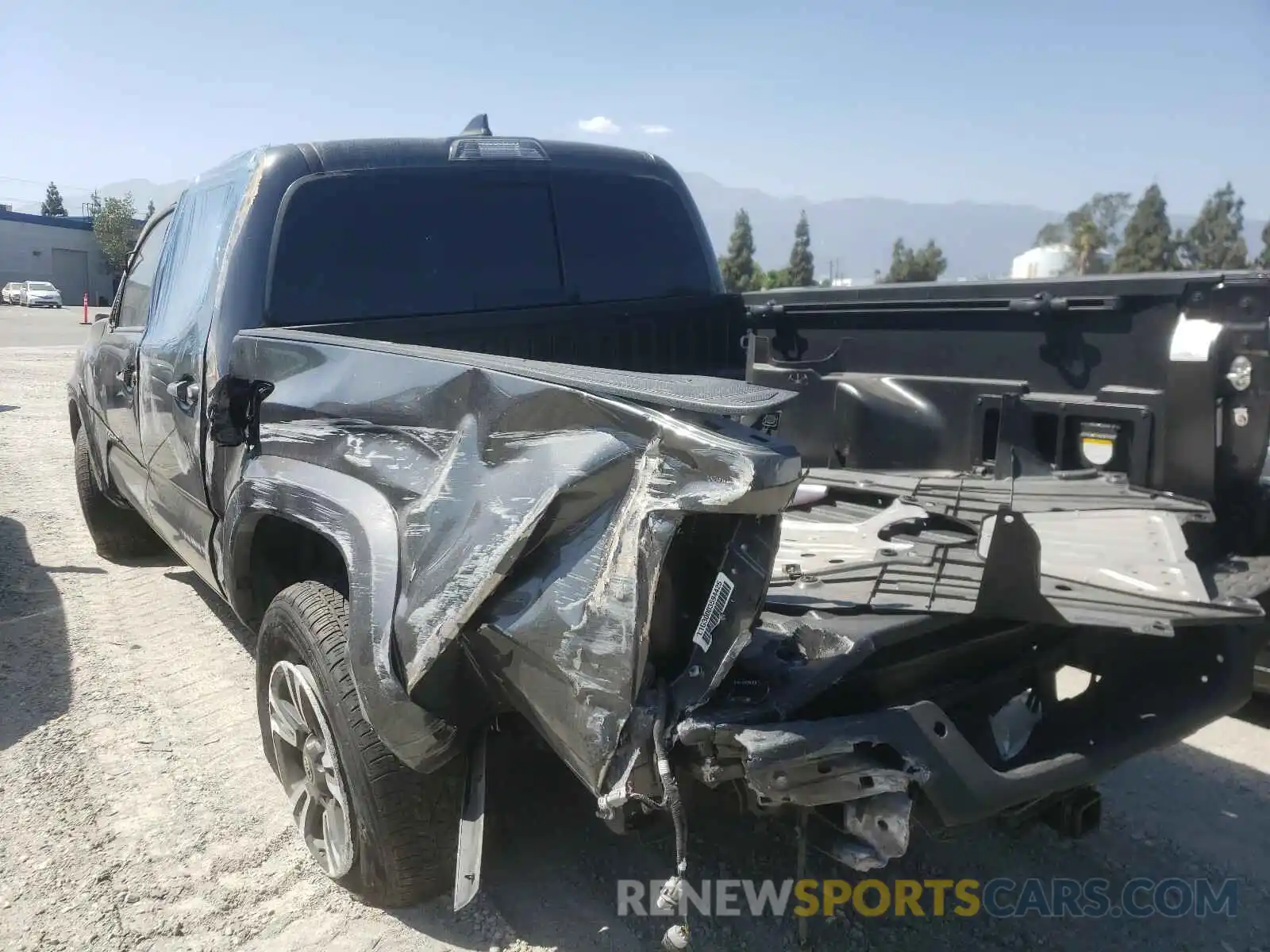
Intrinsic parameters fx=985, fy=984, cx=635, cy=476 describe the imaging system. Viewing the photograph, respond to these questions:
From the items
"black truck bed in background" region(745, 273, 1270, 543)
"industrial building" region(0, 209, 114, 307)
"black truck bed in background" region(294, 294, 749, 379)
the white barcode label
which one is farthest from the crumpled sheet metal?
"industrial building" region(0, 209, 114, 307)

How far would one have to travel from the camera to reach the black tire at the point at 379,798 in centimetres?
237

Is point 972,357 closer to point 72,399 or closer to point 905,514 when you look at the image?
point 905,514

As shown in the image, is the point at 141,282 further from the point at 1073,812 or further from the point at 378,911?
the point at 1073,812

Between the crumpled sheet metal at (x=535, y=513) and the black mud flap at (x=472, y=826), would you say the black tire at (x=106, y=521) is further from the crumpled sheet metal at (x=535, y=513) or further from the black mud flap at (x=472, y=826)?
the black mud flap at (x=472, y=826)

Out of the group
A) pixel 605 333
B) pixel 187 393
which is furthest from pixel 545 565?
pixel 605 333

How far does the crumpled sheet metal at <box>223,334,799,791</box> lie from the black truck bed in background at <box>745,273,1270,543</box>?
2223mm

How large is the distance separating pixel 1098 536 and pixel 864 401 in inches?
53.9

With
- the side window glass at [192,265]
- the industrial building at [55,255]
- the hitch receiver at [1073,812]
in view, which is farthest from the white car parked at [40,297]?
the hitch receiver at [1073,812]

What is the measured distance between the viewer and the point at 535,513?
191cm

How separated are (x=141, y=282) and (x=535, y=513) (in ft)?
11.7

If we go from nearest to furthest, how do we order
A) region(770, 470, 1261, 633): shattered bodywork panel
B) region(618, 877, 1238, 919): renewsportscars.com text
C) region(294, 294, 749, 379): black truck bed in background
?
region(770, 470, 1261, 633): shattered bodywork panel
region(618, 877, 1238, 919): renewsportscars.com text
region(294, 294, 749, 379): black truck bed in background

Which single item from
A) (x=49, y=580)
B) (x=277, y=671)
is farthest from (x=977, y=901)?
(x=49, y=580)

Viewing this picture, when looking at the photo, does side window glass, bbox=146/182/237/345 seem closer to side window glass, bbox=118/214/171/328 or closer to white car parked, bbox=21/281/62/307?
side window glass, bbox=118/214/171/328

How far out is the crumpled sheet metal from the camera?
5.70 feet
